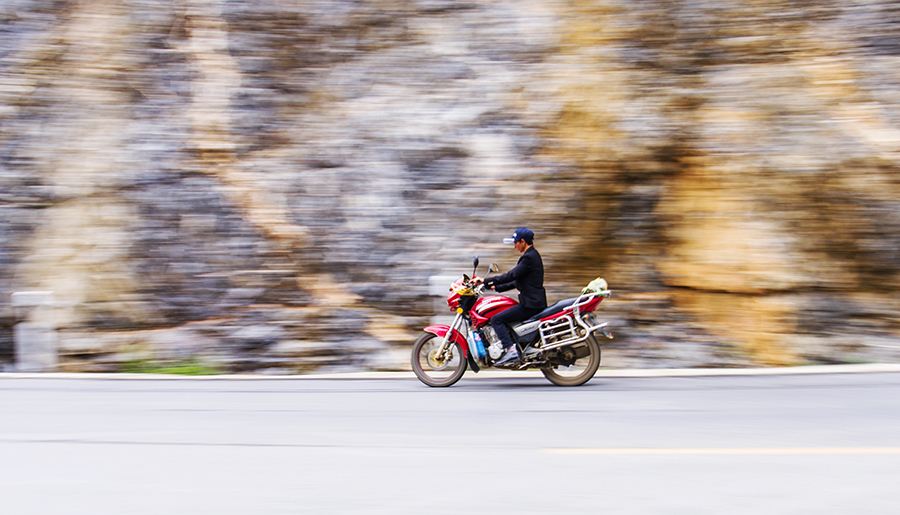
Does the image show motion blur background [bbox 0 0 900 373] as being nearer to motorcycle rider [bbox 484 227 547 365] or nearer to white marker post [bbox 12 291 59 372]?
white marker post [bbox 12 291 59 372]

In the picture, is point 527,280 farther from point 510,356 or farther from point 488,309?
point 510,356

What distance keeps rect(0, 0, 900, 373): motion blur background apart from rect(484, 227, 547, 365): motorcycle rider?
1.70 m

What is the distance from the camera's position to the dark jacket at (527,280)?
6.98 m

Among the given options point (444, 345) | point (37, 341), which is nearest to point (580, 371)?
point (444, 345)

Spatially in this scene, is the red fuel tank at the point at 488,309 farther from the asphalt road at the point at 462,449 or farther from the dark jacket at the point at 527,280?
the asphalt road at the point at 462,449

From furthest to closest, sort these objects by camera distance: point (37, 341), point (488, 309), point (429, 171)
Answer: point (429, 171)
point (37, 341)
point (488, 309)

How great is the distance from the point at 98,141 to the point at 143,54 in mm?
1595

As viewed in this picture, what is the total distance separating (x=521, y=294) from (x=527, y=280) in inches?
7.0

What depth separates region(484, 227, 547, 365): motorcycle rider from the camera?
6.99m

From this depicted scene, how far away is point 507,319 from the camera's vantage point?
277 inches

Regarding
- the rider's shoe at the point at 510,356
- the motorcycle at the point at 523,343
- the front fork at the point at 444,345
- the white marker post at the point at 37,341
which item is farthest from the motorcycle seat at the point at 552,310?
the white marker post at the point at 37,341

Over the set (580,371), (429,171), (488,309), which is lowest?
(580,371)

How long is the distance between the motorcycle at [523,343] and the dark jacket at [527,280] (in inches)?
4.6

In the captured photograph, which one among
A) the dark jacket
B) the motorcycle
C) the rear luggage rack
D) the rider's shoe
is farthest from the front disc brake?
the rear luggage rack
